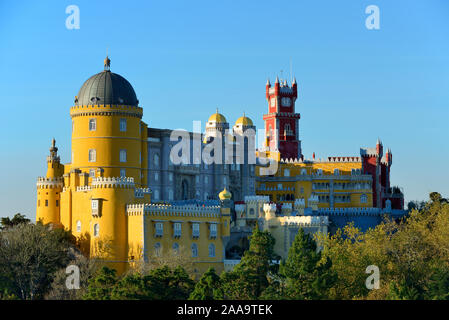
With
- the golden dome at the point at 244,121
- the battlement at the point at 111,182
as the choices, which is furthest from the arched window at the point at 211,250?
the golden dome at the point at 244,121

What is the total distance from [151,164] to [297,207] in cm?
1969

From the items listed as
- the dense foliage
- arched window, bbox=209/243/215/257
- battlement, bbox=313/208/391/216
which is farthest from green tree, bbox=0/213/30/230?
battlement, bbox=313/208/391/216

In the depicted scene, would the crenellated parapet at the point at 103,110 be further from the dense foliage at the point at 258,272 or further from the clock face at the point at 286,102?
the clock face at the point at 286,102

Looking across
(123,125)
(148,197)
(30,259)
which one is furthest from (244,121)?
(30,259)

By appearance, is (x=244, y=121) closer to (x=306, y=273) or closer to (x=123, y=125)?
(x=123, y=125)

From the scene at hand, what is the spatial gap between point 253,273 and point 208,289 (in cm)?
672

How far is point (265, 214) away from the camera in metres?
120

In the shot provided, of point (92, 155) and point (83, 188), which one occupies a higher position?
point (92, 155)

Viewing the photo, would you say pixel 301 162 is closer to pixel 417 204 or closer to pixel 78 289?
pixel 417 204

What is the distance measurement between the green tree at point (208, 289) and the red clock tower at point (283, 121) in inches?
2747

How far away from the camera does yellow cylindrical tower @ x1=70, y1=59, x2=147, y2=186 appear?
112 metres

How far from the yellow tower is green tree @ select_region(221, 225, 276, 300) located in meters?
22.5

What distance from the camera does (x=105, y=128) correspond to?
112 metres

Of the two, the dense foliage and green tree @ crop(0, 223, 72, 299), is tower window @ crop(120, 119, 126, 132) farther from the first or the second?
green tree @ crop(0, 223, 72, 299)
